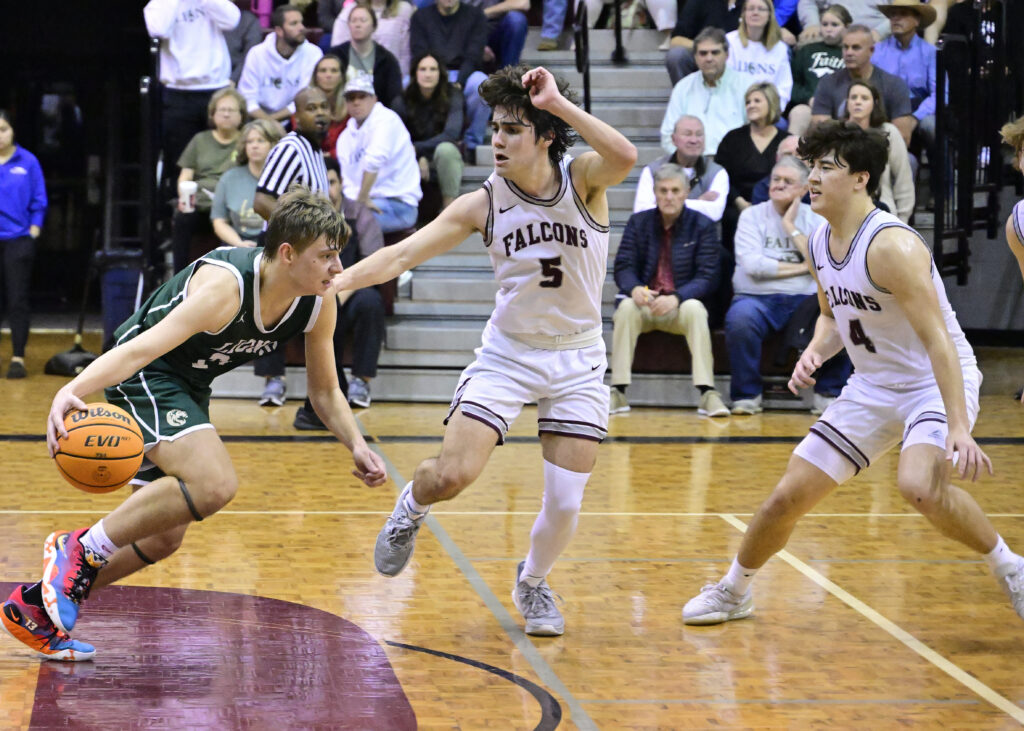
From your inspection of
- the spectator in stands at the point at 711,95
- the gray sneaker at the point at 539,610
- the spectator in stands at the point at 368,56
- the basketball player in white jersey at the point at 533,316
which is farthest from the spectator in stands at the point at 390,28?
the gray sneaker at the point at 539,610

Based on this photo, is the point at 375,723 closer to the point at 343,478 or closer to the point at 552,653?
the point at 552,653

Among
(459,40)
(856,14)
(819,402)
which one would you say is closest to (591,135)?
(819,402)

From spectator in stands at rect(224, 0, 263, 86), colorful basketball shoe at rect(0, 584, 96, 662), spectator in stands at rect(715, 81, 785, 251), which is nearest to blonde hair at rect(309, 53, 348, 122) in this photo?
spectator in stands at rect(224, 0, 263, 86)

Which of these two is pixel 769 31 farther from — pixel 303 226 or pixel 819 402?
pixel 303 226

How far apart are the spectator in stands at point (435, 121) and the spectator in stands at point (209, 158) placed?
1328mm

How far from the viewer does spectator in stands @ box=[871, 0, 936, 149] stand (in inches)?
409

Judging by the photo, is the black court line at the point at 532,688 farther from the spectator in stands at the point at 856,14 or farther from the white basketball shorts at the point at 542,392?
the spectator in stands at the point at 856,14

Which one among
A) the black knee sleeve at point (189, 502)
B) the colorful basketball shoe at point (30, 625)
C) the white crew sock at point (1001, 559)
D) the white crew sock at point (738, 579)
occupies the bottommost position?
the white crew sock at point (738, 579)

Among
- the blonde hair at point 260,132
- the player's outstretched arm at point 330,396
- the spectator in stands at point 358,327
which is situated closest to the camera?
the player's outstretched arm at point 330,396

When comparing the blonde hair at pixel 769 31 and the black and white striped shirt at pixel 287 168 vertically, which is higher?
the blonde hair at pixel 769 31

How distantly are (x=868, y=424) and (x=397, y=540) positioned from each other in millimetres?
1534

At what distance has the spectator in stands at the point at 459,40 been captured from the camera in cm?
1070

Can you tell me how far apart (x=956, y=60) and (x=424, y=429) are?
465 centimetres

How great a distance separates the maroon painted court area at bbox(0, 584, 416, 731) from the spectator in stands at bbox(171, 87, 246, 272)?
17.1 feet
